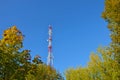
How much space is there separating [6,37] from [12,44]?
1.12 metres

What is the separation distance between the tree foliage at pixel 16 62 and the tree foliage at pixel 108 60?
10.7 ft

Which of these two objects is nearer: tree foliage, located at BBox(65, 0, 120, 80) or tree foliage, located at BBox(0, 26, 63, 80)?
tree foliage, located at BBox(65, 0, 120, 80)

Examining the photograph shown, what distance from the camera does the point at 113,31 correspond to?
28.3 meters

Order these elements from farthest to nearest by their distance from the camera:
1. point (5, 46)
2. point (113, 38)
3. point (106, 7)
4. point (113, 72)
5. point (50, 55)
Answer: point (50, 55)
point (5, 46)
point (106, 7)
point (113, 38)
point (113, 72)

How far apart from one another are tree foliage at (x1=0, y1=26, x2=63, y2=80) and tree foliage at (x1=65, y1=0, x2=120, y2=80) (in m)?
3.27

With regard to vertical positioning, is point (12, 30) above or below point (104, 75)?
above

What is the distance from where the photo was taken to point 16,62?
3098 centimetres

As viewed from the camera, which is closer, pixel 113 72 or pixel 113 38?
pixel 113 72

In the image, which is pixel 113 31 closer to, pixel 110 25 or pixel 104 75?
pixel 110 25

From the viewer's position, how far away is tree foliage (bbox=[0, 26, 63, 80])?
3016 centimetres

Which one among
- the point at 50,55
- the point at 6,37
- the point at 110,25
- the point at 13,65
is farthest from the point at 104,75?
the point at 50,55

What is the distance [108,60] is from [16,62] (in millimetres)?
8655

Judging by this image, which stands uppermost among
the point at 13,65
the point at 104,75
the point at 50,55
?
the point at 50,55

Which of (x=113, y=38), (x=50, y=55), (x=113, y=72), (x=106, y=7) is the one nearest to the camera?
(x=113, y=72)
